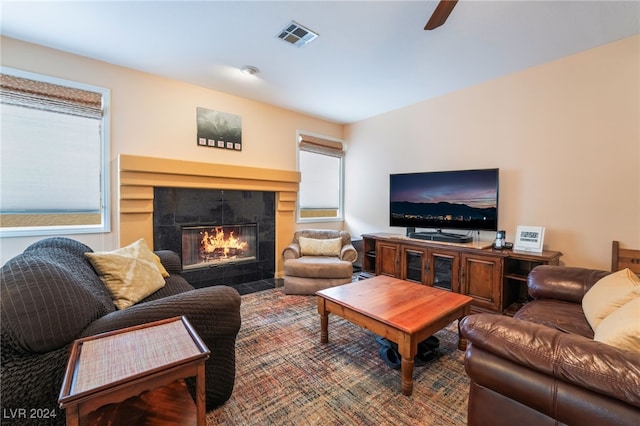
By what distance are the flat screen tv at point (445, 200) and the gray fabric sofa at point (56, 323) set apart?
2806 mm

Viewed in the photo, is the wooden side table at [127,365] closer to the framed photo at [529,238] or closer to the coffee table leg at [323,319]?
the coffee table leg at [323,319]

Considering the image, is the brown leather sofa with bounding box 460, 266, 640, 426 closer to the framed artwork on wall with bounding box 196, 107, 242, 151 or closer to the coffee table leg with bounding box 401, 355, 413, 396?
the coffee table leg with bounding box 401, 355, 413, 396

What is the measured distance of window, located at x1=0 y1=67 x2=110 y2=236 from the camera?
2.43m

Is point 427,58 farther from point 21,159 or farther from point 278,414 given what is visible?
point 21,159

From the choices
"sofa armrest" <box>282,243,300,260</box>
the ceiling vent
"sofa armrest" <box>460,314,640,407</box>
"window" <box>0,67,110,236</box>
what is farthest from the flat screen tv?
"window" <box>0,67,110,236</box>

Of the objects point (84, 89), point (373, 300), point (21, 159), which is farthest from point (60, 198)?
point (373, 300)

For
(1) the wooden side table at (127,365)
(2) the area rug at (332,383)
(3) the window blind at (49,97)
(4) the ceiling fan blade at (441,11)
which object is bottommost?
(2) the area rug at (332,383)

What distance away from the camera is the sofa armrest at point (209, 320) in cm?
125

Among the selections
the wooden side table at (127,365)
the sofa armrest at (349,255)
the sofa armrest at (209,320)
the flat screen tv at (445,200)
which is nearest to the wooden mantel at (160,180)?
the sofa armrest at (349,255)

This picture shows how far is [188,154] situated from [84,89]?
3.63ft

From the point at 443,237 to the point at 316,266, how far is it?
1610mm

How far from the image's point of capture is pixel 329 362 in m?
1.98

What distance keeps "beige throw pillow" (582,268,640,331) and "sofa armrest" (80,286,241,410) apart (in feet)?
6.37

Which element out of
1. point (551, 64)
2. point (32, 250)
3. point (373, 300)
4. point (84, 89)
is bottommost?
point (373, 300)
